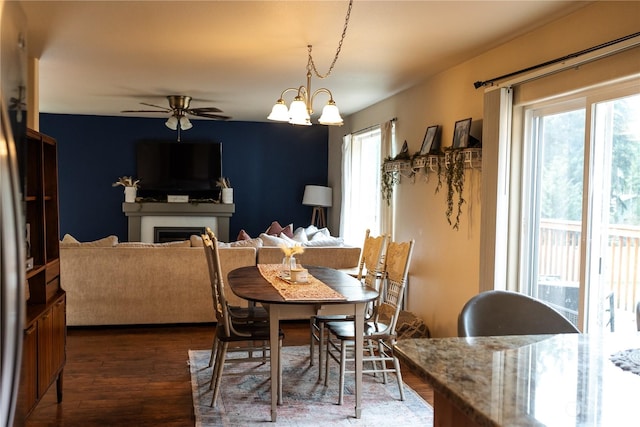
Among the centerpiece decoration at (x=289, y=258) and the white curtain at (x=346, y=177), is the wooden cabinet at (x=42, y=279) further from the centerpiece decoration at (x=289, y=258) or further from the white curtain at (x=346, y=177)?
the white curtain at (x=346, y=177)

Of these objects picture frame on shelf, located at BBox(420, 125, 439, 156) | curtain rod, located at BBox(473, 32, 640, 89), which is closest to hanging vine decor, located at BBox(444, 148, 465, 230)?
picture frame on shelf, located at BBox(420, 125, 439, 156)

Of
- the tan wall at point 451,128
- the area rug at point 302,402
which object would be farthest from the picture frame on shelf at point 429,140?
the area rug at point 302,402

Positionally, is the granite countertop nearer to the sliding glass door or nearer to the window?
the sliding glass door

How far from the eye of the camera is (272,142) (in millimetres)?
9391

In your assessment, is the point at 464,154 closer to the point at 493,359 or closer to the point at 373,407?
the point at 373,407

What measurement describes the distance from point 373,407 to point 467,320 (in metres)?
1.90

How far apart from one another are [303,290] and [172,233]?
19.0ft

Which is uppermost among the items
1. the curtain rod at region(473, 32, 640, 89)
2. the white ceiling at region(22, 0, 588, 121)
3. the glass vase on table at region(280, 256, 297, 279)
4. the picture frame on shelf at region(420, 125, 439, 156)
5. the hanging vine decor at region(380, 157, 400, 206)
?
the white ceiling at region(22, 0, 588, 121)

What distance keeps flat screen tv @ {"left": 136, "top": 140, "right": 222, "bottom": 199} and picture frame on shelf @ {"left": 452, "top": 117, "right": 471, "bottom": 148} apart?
5237 mm

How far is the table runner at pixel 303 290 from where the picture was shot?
10.8 feet

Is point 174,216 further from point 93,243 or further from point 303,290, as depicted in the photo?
point 303,290

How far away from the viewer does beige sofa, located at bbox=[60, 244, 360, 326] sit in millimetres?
5270

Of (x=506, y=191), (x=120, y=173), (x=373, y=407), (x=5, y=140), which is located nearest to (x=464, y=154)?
(x=506, y=191)

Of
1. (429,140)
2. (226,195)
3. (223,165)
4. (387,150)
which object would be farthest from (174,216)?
(429,140)
